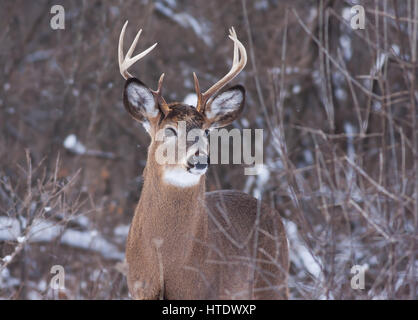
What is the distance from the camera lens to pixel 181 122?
18.4 feet

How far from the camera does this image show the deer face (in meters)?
5.37

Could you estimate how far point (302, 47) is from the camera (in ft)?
38.7

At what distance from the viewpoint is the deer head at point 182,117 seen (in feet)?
17.7

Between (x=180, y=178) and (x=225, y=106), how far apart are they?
2.71ft

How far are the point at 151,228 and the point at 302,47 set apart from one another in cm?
679

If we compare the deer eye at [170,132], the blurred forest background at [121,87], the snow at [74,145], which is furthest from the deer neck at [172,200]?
the snow at [74,145]

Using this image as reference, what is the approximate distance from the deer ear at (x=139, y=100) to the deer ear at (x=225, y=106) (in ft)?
1.40

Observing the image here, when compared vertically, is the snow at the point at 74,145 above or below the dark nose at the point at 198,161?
above

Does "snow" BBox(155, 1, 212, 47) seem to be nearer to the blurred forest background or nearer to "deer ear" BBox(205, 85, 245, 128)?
the blurred forest background

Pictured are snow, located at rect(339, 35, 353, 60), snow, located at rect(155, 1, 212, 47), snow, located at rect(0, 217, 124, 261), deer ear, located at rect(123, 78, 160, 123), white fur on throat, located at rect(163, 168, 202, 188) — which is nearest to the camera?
white fur on throat, located at rect(163, 168, 202, 188)

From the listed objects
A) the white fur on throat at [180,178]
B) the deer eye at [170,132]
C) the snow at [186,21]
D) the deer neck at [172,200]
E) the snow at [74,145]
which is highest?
the snow at [186,21]

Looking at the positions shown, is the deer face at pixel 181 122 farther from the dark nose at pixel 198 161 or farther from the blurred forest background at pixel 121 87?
the blurred forest background at pixel 121 87

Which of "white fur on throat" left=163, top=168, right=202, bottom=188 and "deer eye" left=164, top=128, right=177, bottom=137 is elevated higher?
"deer eye" left=164, top=128, right=177, bottom=137

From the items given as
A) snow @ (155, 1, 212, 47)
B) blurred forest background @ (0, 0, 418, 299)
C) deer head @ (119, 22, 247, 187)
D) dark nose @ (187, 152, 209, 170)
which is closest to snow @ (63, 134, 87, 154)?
blurred forest background @ (0, 0, 418, 299)
